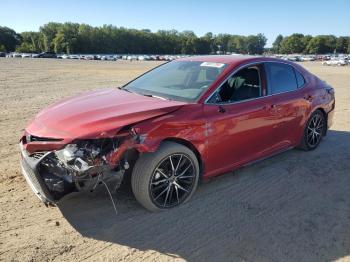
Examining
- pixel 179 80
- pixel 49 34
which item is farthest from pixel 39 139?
pixel 49 34

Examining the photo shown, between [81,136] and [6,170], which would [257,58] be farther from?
[6,170]

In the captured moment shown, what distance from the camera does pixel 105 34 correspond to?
154500mm

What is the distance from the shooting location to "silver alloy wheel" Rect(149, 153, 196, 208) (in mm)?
4160

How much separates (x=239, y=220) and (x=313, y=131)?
10.0ft

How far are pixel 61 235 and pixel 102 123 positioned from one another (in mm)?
1190

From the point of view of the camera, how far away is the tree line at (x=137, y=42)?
136500 millimetres

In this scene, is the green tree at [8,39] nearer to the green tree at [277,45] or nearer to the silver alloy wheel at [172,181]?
the green tree at [277,45]

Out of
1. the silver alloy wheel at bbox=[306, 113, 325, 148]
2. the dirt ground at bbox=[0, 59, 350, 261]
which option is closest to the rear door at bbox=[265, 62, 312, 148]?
the silver alloy wheel at bbox=[306, 113, 325, 148]

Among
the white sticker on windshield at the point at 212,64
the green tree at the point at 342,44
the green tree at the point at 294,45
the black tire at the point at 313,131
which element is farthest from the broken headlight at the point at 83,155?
the green tree at the point at 342,44

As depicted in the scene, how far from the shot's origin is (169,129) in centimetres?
412

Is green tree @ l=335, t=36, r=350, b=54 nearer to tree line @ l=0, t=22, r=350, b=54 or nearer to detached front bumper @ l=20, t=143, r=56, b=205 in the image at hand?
tree line @ l=0, t=22, r=350, b=54

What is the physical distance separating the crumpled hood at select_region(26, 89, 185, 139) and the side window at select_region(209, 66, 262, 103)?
610mm

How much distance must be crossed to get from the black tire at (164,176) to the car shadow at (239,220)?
0.48 ft

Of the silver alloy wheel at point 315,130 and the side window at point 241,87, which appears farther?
the silver alloy wheel at point 315,130
